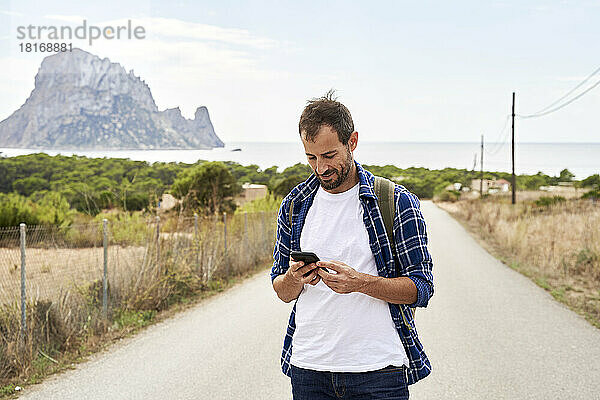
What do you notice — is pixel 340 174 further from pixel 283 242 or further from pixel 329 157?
pixel 283 242

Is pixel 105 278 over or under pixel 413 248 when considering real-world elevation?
under

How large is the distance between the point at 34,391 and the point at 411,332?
4.82m

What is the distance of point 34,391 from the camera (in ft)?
20.5

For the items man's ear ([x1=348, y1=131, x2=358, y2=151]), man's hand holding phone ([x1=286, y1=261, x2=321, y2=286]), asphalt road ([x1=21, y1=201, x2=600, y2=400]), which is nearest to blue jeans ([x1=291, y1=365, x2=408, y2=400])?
man's hand holding phone ([x1=286, y1=261, x2=321, y2=286])

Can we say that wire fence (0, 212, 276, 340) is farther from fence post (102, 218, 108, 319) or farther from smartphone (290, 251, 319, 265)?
smartphone (290, 251, 319, 265)

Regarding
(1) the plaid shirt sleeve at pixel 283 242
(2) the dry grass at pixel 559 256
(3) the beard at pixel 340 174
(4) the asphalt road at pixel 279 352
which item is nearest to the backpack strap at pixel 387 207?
(3) the beard at pixel 340 174

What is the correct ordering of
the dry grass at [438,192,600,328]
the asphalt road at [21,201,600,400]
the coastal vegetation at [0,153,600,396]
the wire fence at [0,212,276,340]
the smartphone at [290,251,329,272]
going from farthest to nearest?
the dry grass at [438,192,600,328], the wire fence at [0,212,276,340], the coastal vegetation at [0,153,600,396], the asphalt road at [21,201,600,400], the smartphone at [290,251,329,272]

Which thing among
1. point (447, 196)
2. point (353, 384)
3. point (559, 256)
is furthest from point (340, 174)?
point (447, 196)

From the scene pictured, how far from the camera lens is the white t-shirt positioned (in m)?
2.66

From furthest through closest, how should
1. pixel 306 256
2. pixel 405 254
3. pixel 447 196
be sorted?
1. pixel 447 196
2. pixel 405 254
3. pixel 306 256

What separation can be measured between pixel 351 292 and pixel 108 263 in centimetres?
783

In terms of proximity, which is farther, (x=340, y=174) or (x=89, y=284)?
(x=89, y=284)

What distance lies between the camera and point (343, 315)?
106 inches

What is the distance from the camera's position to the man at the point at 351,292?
2.64 metres
